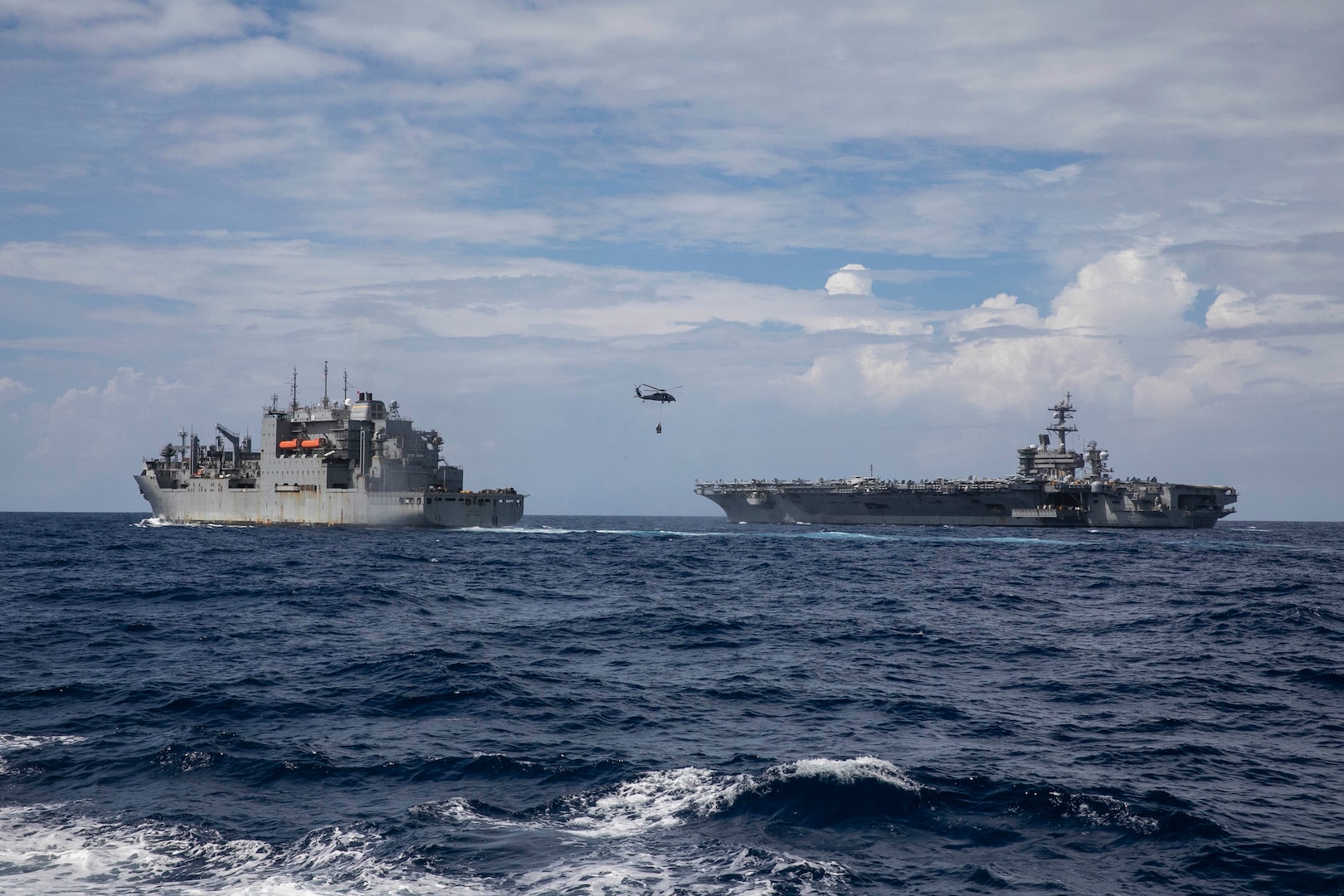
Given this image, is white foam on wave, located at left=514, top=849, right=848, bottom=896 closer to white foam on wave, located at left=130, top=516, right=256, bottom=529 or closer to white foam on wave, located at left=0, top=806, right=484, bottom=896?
white foam on wave, located at left=0, top=806, right=484, bottom=896

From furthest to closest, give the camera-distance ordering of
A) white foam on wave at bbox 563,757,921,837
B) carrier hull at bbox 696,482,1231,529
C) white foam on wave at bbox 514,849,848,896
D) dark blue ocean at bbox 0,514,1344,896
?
carrier hull at bbox 696,482,1231,529 < white foam on wave at bbox 563,757,921,837 < dark blue ocean at bbox 0,514,1344,896 < white foam on wave at bbox 514,849,848,896

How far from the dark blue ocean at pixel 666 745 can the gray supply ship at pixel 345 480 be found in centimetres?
4846

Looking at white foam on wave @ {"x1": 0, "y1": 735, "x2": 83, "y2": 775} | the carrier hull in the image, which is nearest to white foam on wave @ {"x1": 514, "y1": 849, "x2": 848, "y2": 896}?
white foam on wave @ {"x1": 0, "y1": 735, "x2": 83, "y2": 775}

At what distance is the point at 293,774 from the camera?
1410 cm

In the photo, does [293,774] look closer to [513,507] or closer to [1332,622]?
[1332,622]

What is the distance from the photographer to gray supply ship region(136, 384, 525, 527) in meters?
82.9

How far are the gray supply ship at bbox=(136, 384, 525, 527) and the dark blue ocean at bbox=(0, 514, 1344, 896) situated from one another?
1908 inches

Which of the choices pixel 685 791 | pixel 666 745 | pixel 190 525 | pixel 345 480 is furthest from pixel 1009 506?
pixel 685 791

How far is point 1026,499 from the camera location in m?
100

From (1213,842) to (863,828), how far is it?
412 cm

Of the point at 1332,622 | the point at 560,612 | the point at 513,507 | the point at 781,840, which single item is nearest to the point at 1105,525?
the point at 513,507

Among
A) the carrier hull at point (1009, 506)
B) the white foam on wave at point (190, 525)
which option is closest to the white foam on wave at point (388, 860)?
the white foam on wave at point (190, 525)

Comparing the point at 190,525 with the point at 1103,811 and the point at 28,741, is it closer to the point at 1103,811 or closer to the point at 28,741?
the point at 28,741

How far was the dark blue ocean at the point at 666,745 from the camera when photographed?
1098cm
